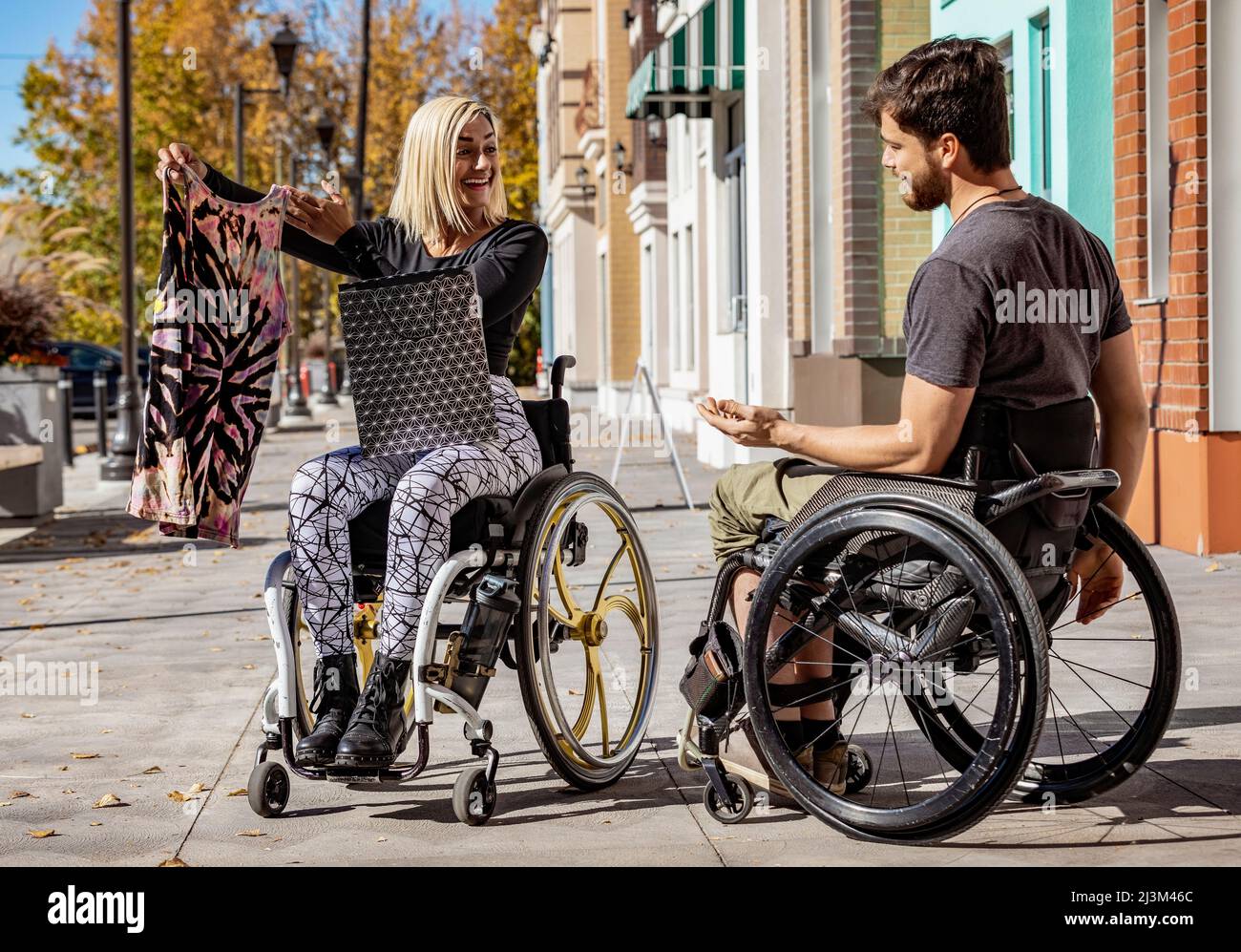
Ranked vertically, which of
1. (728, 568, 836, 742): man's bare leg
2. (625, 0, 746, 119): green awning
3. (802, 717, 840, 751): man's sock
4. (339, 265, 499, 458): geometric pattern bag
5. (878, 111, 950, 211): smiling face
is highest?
(625, 0, 746, 119): green awning

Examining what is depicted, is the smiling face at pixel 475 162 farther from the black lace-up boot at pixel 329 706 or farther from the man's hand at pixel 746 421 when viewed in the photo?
the black lace-up boot at pixel 329 706

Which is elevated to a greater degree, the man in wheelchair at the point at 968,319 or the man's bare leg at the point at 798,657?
the man in wheelchair at the point at 968,319

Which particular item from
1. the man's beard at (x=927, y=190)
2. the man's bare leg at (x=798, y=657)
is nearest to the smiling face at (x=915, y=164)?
Answer: the man's beard at (x=927, y=190)

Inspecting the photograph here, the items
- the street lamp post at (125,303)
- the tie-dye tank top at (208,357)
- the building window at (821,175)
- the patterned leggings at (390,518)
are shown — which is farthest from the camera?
the street lamp post at (125,303)

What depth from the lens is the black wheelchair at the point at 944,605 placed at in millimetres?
3633

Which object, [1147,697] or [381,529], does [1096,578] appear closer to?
[1147,697]

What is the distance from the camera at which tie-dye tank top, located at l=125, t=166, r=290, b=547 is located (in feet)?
15.4

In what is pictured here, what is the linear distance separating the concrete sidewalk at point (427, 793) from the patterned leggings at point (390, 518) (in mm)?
506

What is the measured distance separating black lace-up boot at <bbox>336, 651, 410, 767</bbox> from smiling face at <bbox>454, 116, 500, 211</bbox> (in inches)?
49.7

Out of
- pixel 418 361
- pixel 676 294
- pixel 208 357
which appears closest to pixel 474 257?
pixel 418 361

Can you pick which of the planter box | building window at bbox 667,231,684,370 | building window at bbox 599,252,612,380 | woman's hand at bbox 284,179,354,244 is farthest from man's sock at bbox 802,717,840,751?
building window at bbox 599,252,612,380

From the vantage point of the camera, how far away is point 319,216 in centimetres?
491

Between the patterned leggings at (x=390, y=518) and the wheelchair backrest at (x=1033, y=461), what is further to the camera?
the patterned leggings at (x=390, y=518)

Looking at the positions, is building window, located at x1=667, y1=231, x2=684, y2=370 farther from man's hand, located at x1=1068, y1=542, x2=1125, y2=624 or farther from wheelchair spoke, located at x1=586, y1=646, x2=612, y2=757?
man's hand, located at x1=1068, y1=542, x2=1125, y2=624
